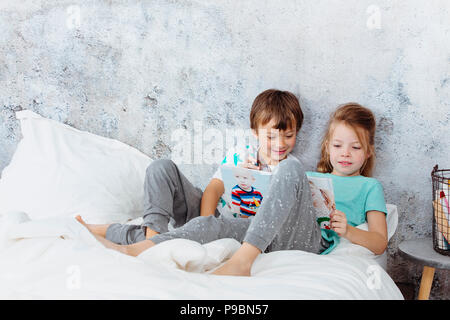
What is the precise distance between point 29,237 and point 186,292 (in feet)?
1.37

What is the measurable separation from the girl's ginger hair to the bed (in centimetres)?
17

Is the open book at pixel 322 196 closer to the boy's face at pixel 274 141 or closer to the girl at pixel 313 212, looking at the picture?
the girl at pixel 313 212

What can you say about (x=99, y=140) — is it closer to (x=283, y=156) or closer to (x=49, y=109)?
(x=49, y=109)

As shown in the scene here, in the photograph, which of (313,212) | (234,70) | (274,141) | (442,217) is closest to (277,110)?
(274,141)

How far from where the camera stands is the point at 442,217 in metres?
1.40

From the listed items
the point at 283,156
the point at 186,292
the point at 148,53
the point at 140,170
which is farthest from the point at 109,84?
the point at 186,292

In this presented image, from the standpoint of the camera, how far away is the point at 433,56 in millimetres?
1576

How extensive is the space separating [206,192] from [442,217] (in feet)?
2.45

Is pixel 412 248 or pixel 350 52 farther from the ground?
pixel 350 52

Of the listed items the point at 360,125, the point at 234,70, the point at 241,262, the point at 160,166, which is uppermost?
the point at 234,70

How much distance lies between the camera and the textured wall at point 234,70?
1.60 metres

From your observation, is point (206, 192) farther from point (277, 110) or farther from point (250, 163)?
point (277, 110)

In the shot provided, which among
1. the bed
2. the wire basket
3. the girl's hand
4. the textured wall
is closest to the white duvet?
the bed

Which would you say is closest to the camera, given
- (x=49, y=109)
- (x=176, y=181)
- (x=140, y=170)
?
(x=176, y=181)
